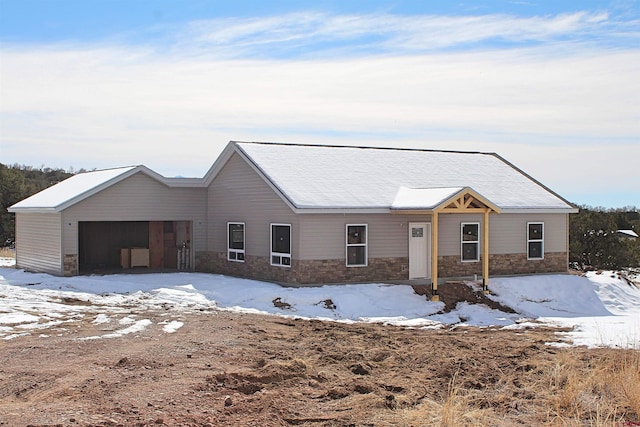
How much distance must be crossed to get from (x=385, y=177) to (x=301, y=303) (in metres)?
7.50

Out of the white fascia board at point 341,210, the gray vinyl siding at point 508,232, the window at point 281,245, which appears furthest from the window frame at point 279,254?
the gray vinyl siding at point 508,232

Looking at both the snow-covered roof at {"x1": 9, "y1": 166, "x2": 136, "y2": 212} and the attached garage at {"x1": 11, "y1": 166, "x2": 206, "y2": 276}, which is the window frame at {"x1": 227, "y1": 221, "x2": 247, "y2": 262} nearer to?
the attached garage at {"x1": 11, "y1": 166, "x2": 206, "y2": 276}

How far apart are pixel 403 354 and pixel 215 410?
534cm

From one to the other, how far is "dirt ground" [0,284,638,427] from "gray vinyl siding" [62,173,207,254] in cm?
909

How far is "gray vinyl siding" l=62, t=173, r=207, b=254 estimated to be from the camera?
24969 millimetres

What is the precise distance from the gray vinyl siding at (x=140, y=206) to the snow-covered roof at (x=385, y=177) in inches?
125

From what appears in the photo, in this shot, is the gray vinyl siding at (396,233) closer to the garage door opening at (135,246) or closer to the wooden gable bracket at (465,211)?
the wooden gable bracket at (465,211)

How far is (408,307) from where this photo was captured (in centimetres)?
2141

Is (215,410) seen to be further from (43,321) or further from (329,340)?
(43,321)

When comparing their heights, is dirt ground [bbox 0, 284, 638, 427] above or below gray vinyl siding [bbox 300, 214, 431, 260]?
below

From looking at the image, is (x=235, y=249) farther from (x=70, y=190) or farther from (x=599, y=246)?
(x=599, y=246)

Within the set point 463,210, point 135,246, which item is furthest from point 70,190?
point 463,210

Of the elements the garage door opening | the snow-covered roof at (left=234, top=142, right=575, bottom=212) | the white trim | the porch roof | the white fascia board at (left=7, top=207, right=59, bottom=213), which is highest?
the snow-covered roof at (left=234, top=142, right=575, bottom=212)

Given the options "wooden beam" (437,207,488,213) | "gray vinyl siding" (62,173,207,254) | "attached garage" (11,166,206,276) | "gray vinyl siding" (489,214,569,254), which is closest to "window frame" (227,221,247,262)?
"gray vinyl siding" (62,173,207,254)
